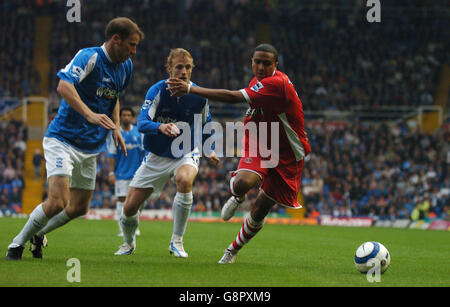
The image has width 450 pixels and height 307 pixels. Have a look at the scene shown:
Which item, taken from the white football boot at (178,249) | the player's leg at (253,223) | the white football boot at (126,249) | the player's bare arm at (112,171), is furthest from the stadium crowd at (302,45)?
the player's leg at (253,223)

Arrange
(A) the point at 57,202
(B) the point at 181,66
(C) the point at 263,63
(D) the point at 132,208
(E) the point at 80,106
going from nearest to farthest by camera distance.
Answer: (E) the point at 80,106 → (A) the point at 57,202 → (C) the point at 263,63 → (B) the point at 181,66 → (D) the point at 132,208

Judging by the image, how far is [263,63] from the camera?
8.21m

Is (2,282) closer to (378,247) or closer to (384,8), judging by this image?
(378,247)

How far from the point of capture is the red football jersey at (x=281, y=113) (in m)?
7.91

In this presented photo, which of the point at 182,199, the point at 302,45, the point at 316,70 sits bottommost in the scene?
the point at 182,199

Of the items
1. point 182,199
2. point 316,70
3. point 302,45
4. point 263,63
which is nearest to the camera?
point 263,63

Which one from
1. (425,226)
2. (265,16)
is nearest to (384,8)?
(265,16)

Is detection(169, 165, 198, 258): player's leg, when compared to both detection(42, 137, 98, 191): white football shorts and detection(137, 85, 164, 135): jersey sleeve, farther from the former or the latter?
detection(42, 137, 98, 191): white football shorts

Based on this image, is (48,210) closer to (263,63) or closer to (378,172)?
(263,63)

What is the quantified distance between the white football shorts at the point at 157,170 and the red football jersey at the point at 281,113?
3.09 ft

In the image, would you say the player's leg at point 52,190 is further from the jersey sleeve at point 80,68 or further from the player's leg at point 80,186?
the jersey sleeve at point 80,68

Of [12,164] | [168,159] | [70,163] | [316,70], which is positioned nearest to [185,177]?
[168,159]

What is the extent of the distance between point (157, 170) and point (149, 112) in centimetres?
81
